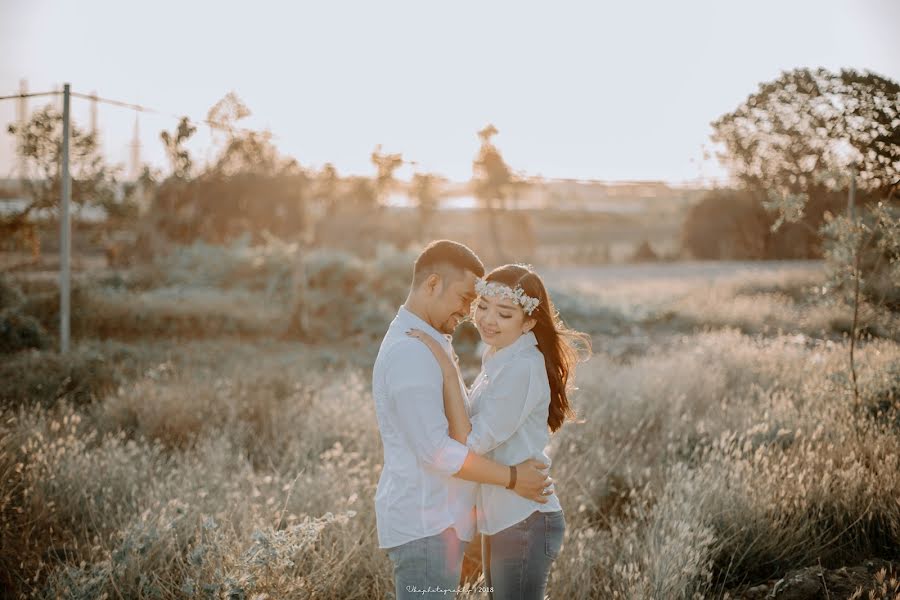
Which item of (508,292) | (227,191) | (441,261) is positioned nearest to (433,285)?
(441,261)

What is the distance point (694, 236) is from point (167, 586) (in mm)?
21718

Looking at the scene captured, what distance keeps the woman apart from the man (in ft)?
0.30

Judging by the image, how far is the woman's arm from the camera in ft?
8.11

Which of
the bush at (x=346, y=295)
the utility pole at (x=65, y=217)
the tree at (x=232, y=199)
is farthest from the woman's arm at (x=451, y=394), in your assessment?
the tree at (x=232, y=199)

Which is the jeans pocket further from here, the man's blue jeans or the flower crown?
the flower crown

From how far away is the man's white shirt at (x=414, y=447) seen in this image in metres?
2.38

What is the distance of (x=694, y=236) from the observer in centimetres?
2288

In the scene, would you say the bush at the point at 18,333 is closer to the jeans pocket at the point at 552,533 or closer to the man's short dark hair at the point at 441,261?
the man's short dark hair at the point at 441,261

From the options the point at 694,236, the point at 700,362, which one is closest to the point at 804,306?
the point at 700,362

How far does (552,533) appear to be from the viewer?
8.86 ft

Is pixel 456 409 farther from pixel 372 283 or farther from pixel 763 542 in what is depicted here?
pixel 372 283

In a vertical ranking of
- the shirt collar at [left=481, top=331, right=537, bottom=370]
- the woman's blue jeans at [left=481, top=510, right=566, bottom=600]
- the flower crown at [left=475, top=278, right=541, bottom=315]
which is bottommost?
the woman's blue jeans at [left=481, top=510, right=566, bottom=600]

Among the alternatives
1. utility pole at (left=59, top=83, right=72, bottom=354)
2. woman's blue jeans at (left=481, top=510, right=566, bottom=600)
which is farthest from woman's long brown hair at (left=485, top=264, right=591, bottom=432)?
utility pole at (left=59, top=83, right=72, bottom=354)

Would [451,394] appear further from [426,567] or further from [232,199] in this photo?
[232,199]
